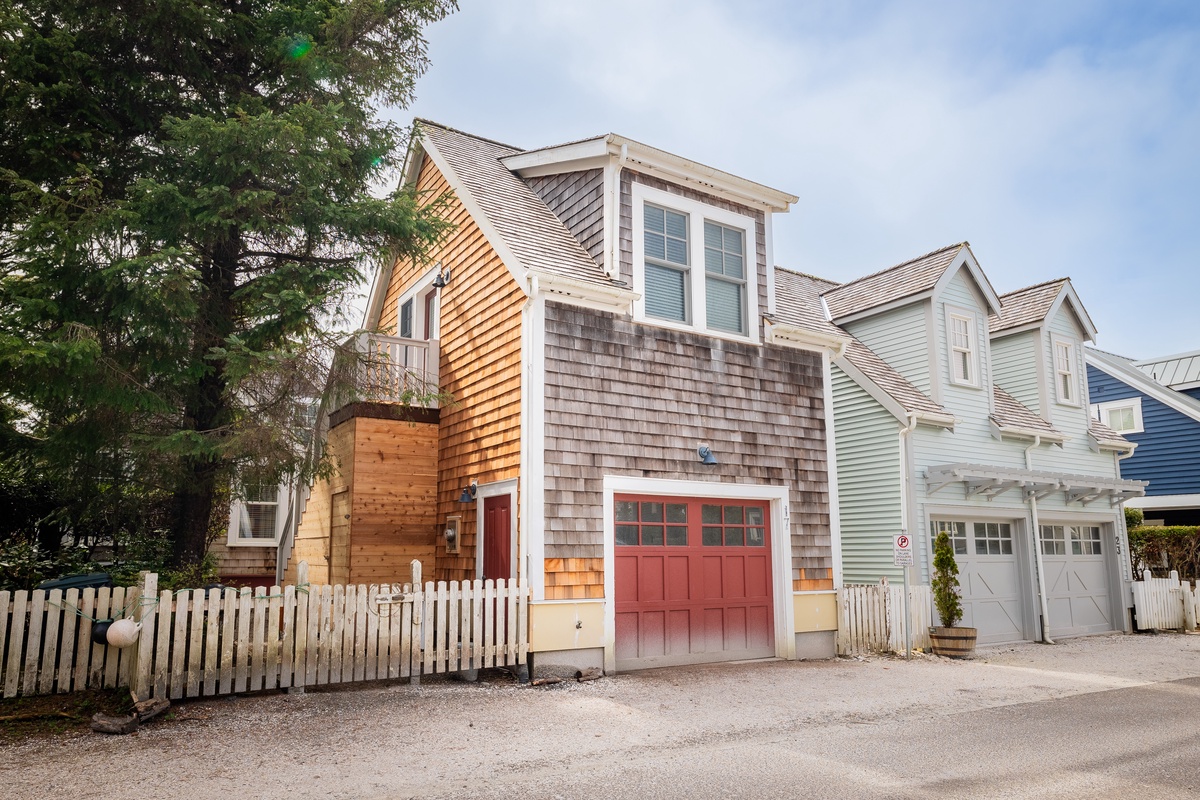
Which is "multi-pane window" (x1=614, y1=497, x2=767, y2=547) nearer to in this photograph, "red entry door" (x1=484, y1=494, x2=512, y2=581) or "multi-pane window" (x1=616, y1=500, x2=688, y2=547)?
"multi-pane window" (x1=616, y1=500, x2=688, y2=547)

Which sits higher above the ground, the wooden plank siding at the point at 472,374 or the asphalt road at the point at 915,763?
the wooden plank siding at the point at 472,374

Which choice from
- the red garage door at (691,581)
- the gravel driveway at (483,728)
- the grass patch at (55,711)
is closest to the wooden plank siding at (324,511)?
the gravel driveway at (483,728)

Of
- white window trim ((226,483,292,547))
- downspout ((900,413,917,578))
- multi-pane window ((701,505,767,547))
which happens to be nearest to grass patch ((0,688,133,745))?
multi-pane window ((701,505,767,547))

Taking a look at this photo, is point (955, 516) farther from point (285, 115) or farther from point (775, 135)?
point (285, 115)

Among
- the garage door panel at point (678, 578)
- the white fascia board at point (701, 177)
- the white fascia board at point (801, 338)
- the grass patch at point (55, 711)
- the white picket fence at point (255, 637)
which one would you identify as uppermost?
the white fascia board at point (701, 177)

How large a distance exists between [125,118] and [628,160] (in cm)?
673

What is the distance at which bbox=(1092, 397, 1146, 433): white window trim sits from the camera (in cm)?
2397

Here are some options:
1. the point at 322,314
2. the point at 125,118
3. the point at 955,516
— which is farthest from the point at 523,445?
the point at 955,516

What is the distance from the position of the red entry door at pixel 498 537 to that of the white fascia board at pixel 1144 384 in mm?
18740

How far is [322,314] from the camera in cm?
1138

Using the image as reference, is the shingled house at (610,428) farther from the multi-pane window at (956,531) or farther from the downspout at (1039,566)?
the downspout at (1039,566)

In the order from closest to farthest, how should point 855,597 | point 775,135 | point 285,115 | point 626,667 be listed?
point 285,115, point 626,667, point 855,597, point 775,135

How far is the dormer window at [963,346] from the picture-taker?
16406 millimetres

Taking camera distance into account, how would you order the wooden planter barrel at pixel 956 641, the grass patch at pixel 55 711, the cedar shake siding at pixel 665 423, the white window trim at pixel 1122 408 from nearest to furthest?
the grass patch at pixel 55 711 → the cedar shake siding at pixel 665 423 → the wooden planter barrel at pixel 956 641 → the white window trim at pixel 1122 408
